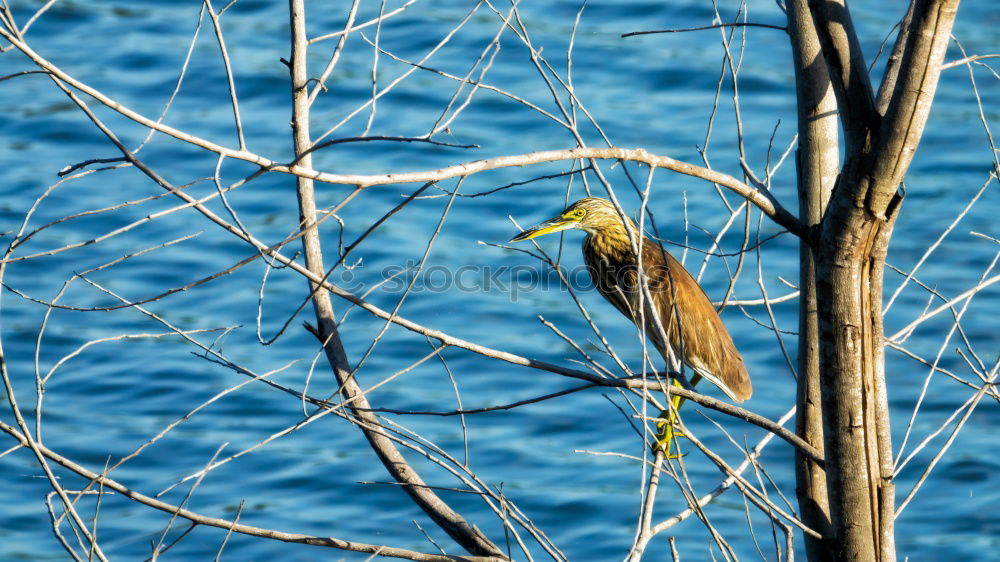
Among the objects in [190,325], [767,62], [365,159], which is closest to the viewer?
[190,325]

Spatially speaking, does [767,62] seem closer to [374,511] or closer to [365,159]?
[365,159]

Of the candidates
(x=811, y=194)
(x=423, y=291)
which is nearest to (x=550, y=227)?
(x=811, y=194)

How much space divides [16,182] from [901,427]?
266 inches

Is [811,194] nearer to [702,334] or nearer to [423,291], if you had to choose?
[702,334]

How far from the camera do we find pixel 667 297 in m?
5.17

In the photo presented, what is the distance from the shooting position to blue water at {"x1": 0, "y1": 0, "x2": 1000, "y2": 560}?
655 centimetres

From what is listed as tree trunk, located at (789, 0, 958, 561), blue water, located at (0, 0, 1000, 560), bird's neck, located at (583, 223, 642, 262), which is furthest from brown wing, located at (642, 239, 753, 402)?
tree trunk, located at (789, 0, 958, 561)

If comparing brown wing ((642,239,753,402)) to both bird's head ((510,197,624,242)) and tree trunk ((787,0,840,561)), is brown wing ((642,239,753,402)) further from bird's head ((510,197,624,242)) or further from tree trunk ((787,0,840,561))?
tree trunk ((787,0,840,561))

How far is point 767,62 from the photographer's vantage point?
32.5ft

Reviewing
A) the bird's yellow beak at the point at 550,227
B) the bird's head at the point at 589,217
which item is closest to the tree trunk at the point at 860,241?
the bird's yellow beak at the point at 550,227

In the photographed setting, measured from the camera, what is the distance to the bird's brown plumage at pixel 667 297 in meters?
4.84

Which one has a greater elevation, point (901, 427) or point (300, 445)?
point (901, 427)

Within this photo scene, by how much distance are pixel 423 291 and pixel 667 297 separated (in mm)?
3117

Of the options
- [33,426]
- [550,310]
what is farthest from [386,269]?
[33,426]
